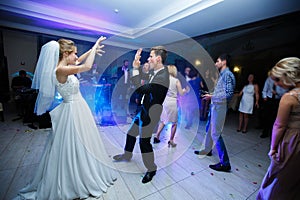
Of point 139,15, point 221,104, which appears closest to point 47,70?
point 221,104

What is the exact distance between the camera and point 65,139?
4.48 feet

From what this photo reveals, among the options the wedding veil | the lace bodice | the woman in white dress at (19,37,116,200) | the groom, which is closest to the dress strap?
the groom

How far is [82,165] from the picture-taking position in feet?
4.61

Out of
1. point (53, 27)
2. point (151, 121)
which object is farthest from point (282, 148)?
point (53, 27)

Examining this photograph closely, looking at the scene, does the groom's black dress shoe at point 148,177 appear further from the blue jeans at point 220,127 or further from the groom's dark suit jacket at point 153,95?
the blue jeans at point 220,127

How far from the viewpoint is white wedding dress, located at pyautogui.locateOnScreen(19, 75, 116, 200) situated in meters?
1.33

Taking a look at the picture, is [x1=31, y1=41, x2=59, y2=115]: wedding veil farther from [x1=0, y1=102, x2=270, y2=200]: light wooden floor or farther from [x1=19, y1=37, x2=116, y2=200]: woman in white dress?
[x1=0, y1=102, x2=270, y2=200]: light wooden floor

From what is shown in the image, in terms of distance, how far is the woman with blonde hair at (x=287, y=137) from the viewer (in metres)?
1.14

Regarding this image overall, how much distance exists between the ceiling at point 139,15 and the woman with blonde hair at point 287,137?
230 cm

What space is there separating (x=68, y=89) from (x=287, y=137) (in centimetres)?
213

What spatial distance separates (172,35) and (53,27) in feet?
13.2

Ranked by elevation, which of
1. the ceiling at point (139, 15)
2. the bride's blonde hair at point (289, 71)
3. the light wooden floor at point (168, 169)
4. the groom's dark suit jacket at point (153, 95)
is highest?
the ceiling at point (139, 15)

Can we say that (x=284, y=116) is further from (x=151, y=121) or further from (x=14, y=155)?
(x=14, y=155)

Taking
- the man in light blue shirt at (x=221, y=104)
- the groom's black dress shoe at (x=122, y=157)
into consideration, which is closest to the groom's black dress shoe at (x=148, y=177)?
the groom's black dress shoe at (x=122, y=157)
